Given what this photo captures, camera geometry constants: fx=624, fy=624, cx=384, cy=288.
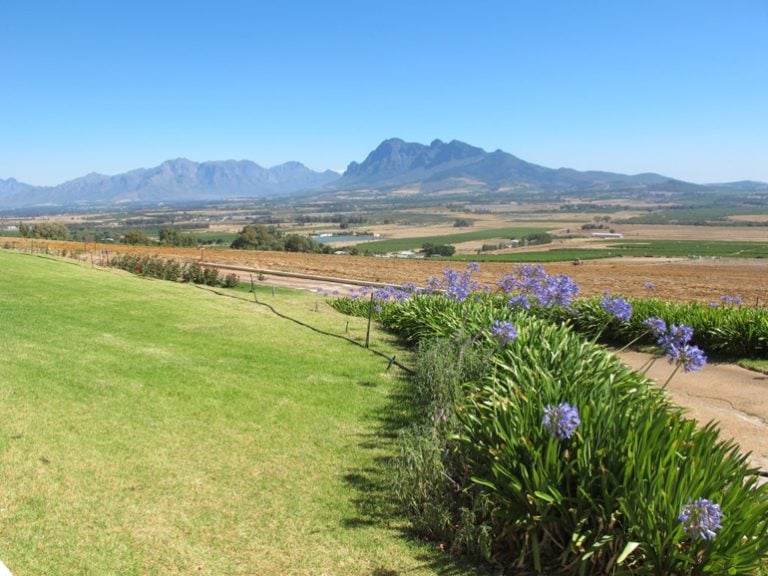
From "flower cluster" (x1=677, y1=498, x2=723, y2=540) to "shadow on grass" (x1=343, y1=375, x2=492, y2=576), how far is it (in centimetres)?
143

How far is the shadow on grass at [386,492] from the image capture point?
4.41 m

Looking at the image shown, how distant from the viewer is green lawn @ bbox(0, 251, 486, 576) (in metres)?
4.28

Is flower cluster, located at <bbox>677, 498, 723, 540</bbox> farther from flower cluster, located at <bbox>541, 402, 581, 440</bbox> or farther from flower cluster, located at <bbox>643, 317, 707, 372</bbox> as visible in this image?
flower cluster, located at <bbox>643, 317, 707, 372</bbox>

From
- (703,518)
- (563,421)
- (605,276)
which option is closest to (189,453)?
(563,421)

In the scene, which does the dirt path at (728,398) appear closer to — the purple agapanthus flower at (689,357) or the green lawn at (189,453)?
the purple agapanthus flower at (689,357)

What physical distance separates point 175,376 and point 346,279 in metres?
17.2

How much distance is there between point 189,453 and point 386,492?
1.84 meters

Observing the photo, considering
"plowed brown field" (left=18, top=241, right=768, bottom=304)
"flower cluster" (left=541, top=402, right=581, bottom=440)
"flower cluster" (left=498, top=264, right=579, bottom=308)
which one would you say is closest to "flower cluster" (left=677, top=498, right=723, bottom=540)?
"flower cluster" (left=541, top=402, right=581, bottom=440)

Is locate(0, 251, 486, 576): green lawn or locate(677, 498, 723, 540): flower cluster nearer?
locate(677, 498, 723, 540): flower cluster

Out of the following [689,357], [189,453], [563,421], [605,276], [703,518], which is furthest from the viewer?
[605,276]

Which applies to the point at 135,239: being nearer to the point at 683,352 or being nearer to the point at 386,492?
the point at 386,492

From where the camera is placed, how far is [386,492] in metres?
5.37

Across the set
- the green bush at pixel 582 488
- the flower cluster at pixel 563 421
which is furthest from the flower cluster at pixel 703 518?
the flower cluster at pixel 563 421

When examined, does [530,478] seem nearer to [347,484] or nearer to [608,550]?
[608,550]
